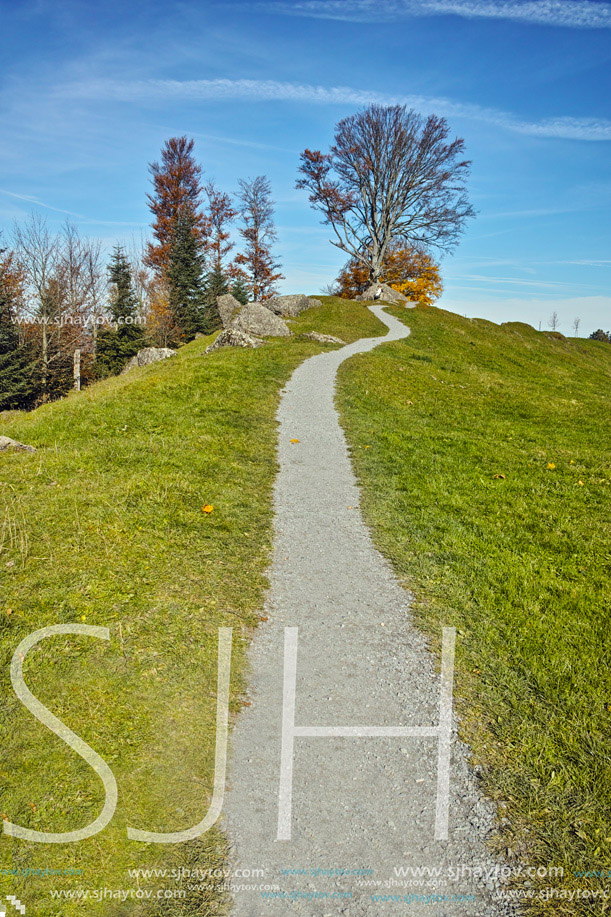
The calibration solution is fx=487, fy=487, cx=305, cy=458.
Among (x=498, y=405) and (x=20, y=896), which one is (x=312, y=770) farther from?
(x=498, y=405)

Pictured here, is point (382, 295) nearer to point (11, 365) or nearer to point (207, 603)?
point (11, 365)

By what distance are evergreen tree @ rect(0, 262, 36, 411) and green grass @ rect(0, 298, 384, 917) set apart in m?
20.2

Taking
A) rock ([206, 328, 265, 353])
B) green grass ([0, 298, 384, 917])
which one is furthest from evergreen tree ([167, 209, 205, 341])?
green grass ([0, 298, 384, 917])

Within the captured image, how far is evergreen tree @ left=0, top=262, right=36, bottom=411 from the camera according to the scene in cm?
2727

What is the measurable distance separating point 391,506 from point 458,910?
5.51 metres

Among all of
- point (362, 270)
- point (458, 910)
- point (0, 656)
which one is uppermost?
point (362, 270)

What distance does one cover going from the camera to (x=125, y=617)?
478 cm

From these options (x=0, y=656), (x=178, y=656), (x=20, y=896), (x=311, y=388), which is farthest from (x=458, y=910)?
(x=311, y=388)

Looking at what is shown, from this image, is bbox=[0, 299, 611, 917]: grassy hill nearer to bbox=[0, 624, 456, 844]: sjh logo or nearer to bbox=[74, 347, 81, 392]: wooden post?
bbox=[0, 624, 456, 844]: sjh logo

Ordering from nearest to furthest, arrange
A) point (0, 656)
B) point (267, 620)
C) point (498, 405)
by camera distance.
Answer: point (0, 656)
point (267, 620)
point (498, 405)

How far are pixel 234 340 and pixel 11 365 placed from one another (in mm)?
14790

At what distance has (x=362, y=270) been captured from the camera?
52.0 meters

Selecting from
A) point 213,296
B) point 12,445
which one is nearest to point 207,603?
point 12,445

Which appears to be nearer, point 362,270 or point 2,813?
point 2,813
